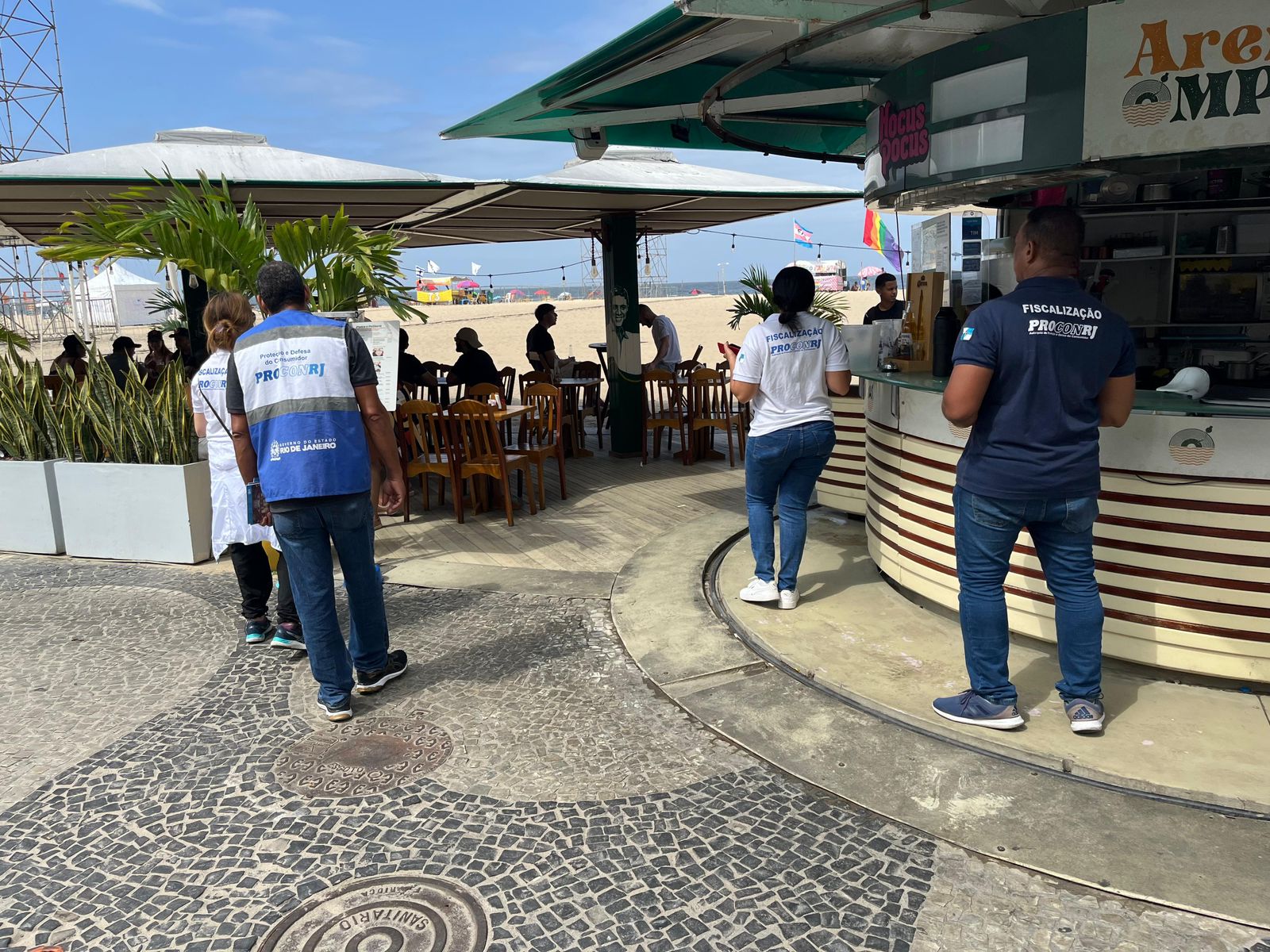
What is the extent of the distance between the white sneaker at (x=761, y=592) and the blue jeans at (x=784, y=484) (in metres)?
0.03

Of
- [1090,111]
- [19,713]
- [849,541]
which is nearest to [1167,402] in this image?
[1090,111]

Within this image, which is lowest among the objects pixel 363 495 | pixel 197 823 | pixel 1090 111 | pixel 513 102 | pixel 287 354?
pixel 197 823

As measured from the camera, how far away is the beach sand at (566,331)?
23359 millimetres

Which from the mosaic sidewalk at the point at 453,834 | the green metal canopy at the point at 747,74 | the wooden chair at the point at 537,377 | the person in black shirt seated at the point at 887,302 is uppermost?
the green metal canopy at the point at 747,74

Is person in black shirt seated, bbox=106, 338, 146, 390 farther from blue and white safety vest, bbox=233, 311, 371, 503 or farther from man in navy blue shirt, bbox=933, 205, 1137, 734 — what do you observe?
man in navy blue shirt, bbox=933, 205, 1137, 734

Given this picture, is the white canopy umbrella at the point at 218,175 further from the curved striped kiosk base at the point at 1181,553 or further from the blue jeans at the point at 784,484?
the curved striped kiosk base at the point at 1181,553

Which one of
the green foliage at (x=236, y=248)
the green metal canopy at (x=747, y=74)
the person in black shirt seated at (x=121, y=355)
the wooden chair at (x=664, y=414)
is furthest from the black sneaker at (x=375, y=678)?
the person in black shirt seated at (x=121, y=355)

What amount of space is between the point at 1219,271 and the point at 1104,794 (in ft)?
20.4

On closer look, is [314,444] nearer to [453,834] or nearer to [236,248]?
[453,834]

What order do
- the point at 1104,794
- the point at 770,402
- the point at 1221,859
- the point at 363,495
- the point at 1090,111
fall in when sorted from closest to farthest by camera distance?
1. the point at 1221,859
2. the point at 1104,794
3. the point at 363,495
4. the point at 1090,111
5. the point at 770,402

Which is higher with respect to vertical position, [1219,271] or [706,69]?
[706,69]

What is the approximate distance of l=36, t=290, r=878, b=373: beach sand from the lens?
23469 millimetres

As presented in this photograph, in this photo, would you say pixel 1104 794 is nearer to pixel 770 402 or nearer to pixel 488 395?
pixel 770 402

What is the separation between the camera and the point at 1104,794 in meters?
2.78
